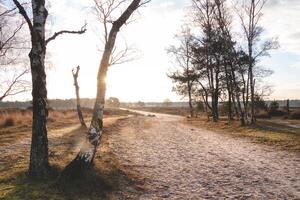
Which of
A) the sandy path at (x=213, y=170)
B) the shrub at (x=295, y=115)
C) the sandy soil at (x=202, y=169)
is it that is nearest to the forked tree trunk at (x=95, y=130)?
the sandy soil at (x=202, y=169)

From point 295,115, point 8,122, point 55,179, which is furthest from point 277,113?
point 55,179

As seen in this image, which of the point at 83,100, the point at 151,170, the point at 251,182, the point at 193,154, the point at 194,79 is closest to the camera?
the point at 251,182

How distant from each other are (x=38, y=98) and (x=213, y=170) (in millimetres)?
6515

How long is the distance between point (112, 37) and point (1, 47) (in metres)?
17.2

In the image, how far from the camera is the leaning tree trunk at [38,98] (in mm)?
10125

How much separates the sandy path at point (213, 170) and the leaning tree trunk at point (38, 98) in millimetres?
2844

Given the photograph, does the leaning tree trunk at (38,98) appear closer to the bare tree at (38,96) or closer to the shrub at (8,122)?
the bare tree at (38,96)

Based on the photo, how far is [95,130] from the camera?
10703 millimetres

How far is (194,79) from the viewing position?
45469mm

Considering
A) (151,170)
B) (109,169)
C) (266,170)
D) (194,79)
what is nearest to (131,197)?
(109,169)

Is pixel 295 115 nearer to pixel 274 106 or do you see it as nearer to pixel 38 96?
pixel 274 106

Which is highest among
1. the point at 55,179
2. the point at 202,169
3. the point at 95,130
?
the point at 95,130

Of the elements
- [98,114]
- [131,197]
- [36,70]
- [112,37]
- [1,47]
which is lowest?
[131,197]

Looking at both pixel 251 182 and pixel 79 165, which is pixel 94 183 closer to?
Result: pixel 79 165
